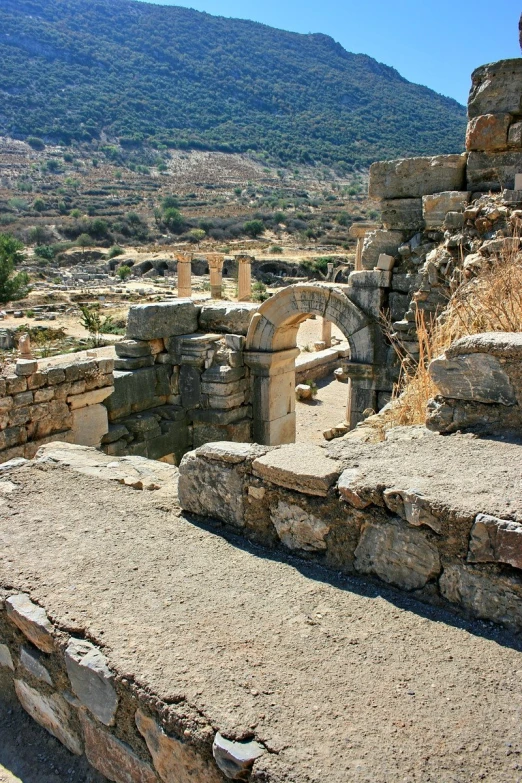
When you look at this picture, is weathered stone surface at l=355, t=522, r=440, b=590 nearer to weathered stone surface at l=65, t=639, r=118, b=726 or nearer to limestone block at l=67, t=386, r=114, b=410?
weathered stone surface at l=65, t=639, r=118, b=726

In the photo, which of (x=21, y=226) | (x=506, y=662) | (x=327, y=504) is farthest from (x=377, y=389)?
(x=21, y=226)

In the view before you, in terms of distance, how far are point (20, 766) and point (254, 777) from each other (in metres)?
1.24

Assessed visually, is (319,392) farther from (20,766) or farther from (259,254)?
(259,254)

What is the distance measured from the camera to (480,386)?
2867mm

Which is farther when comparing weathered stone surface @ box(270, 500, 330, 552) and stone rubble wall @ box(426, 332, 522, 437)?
stone rubble wall @ box(426, 332, 522, 437)

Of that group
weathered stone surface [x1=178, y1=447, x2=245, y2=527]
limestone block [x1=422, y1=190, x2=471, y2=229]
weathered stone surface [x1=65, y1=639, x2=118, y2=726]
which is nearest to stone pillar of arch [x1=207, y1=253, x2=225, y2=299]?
limestone block [x1=422, y1=190, x2=471, y2=229]

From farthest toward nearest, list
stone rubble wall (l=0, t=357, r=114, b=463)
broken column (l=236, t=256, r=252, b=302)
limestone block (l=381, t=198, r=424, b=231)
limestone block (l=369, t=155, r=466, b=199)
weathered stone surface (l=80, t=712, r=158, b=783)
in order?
broken column (l=236, t=256, r=252, b=302), limestone block (l=381, t=198, r=424, b=231), limestone block (l=369, t=155, r=466, b=199), stone rubble wall (l=0, t=357, r=114, b=463), weathered stone surface (l=80, t=712, r=158, b=783)

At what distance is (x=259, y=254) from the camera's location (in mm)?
39312

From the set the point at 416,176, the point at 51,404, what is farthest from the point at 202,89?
the point at 51,404

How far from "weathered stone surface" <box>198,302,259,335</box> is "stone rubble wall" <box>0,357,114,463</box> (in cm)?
215

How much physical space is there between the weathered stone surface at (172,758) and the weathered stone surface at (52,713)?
19.6 inches

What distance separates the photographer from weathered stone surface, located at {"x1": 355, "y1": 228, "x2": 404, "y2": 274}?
787 cm

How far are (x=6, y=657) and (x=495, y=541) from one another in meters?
2.00

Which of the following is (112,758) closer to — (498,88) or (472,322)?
(472,322)
